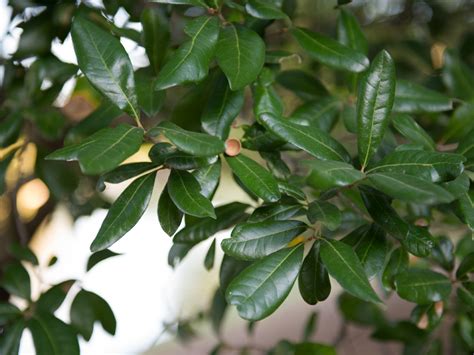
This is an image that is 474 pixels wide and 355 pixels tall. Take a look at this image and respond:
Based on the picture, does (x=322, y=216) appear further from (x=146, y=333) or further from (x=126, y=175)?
(x=146, y=333)

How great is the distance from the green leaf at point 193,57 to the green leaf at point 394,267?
0.37 meters

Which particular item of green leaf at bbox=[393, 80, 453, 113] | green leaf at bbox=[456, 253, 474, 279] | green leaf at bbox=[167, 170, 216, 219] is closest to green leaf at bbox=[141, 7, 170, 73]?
green leaf at bbox=[167, 170, 216, 219]

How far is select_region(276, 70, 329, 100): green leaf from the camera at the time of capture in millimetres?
1035

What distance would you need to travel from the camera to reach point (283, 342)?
1.12m

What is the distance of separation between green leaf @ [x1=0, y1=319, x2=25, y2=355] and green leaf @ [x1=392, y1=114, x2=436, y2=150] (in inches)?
23.8

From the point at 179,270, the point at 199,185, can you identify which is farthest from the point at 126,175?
the point at 179,270

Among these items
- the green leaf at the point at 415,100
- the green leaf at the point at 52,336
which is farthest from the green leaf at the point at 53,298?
the green leaf at the point at 415,100

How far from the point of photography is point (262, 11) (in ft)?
2.41

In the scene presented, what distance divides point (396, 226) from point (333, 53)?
25cm

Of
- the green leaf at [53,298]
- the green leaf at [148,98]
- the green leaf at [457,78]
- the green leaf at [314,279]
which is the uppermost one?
the green leaf at [148,98]

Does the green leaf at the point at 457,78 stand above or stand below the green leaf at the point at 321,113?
below

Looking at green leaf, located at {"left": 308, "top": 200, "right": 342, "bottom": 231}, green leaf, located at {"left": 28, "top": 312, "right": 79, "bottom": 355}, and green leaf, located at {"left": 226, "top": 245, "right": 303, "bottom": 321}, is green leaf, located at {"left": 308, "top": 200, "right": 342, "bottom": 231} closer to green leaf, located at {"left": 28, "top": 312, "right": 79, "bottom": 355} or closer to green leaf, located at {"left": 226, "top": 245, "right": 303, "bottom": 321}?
green leaf, located at {"left": 226, "top": 245, "right": 303, "bottom": 321}

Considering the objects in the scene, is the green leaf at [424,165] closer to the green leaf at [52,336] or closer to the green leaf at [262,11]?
the green leaf at [262,11]

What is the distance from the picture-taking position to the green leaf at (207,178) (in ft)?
2.32
